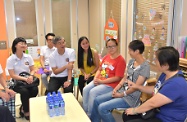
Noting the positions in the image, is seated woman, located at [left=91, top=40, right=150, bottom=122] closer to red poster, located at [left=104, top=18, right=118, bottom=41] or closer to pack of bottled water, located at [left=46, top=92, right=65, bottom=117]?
pack of bottled water, located at [left=46, top=92, right=65, bottom=117]

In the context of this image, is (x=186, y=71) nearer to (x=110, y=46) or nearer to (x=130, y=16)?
(x=110, y=46)

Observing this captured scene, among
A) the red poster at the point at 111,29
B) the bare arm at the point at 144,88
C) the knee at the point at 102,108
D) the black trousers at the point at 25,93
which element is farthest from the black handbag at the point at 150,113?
the red poster at the point at 111,29

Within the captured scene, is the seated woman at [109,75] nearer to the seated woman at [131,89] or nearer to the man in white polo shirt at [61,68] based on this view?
the seated woman at [131,89]

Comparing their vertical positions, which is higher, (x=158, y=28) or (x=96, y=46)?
(x=158, y=28)

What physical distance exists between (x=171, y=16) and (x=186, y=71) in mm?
799

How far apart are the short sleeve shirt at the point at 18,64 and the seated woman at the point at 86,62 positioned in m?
0.82

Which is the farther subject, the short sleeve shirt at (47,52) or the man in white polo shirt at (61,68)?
the short sleeve shirt at (47,52)

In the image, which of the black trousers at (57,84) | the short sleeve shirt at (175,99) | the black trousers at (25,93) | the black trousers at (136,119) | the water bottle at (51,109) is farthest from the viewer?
the black trousers at (57,84)

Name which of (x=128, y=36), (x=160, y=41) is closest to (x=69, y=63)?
(x=128, y=36)

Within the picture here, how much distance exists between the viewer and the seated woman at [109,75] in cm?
262

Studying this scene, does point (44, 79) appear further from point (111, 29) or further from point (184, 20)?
point (184, 20)

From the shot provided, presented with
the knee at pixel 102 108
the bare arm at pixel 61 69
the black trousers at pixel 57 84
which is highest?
the bare arm at pixel 61 69

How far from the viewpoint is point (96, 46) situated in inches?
189

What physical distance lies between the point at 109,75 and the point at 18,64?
1.39 metres
